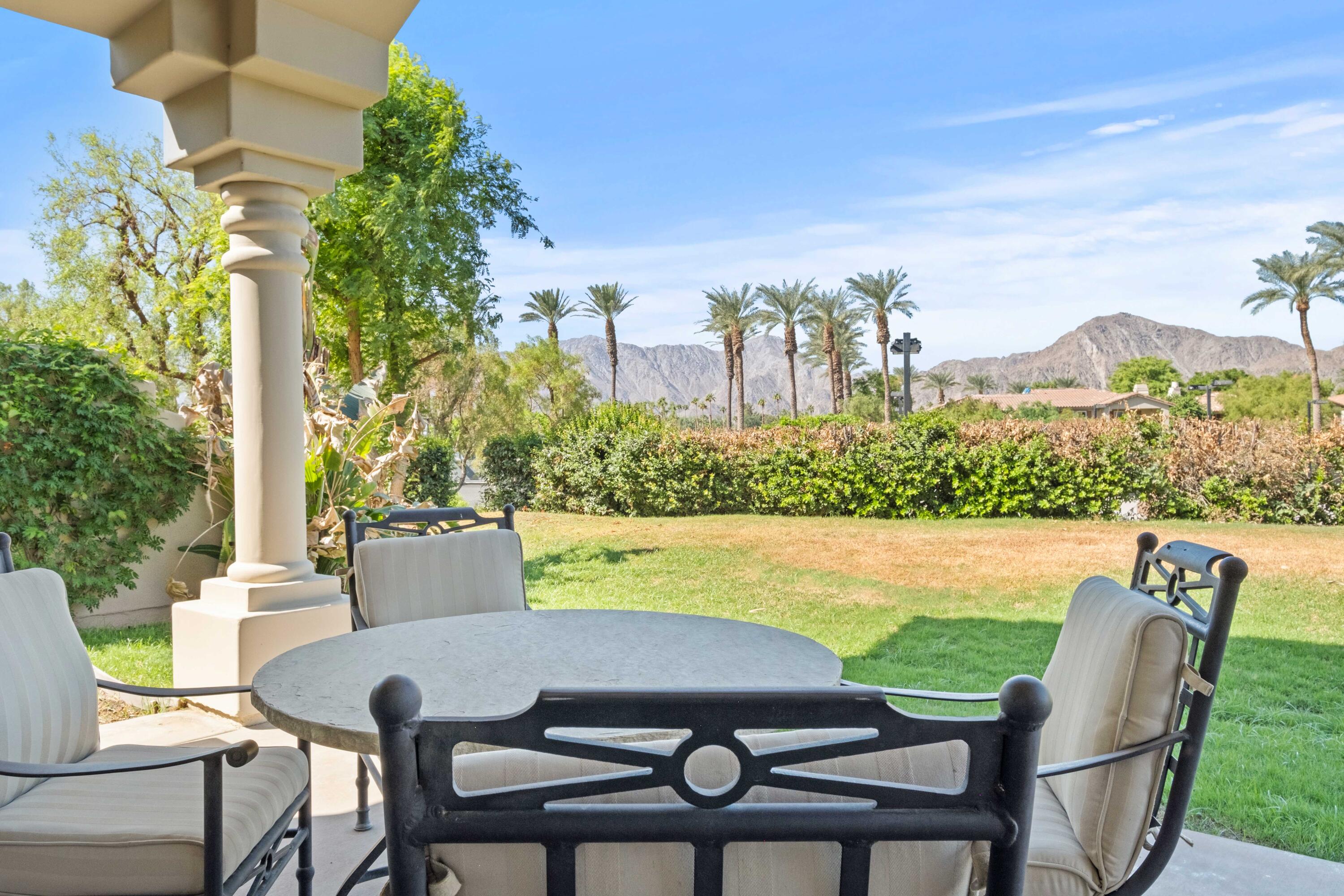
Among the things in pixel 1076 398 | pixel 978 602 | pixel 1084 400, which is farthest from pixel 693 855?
pixel 1076 398

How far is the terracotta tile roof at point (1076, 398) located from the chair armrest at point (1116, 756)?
4550 cm

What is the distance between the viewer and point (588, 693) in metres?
0.60

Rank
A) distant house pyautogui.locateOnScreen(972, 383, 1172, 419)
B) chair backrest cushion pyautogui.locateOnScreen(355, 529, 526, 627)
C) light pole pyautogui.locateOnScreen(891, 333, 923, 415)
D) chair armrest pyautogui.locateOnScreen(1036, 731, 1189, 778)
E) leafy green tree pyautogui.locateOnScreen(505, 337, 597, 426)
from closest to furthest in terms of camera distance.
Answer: chair armrest pyautogui.locateOnScreen(1036, 731, 1189, 778) → chair backrest cushion pyautogui.locateOnScreen(355, 529, 526, 627) → light pole pyautogui.locateOnScreen(891, 333, 923, 415) → leafy green tree pyautogui.locateOnScreen(505, 337, 597, 426) → distant house pyautogui.locateOnScreen(972, 383, 1172, 419)

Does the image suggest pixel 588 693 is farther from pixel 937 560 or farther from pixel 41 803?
pixel 937 560

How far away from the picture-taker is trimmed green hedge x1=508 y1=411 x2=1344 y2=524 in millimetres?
9156

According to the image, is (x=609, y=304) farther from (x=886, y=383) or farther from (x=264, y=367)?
(x=264, y=367)

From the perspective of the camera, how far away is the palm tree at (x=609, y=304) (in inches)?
1129

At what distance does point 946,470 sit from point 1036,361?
103 metres

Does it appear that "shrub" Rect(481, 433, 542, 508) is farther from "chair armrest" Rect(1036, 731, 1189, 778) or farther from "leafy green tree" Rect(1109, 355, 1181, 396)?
"leafy green tree" Rect(1109, 355, 1181, 396)

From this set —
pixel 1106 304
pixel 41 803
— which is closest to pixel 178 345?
pixel 41 803

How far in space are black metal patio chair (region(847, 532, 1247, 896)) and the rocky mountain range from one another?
91.4 metres

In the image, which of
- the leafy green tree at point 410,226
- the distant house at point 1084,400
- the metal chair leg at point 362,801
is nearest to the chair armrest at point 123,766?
the metal chair leg at point 362,801

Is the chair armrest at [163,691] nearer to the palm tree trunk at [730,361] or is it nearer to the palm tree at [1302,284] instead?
the palm tree trunk at [730,361]

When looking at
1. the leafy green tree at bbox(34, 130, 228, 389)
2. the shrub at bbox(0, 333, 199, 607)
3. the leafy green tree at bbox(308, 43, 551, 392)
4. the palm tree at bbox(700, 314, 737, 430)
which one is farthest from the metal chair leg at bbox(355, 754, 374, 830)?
the palm tree at bbox(700, 314, 737, 430)
